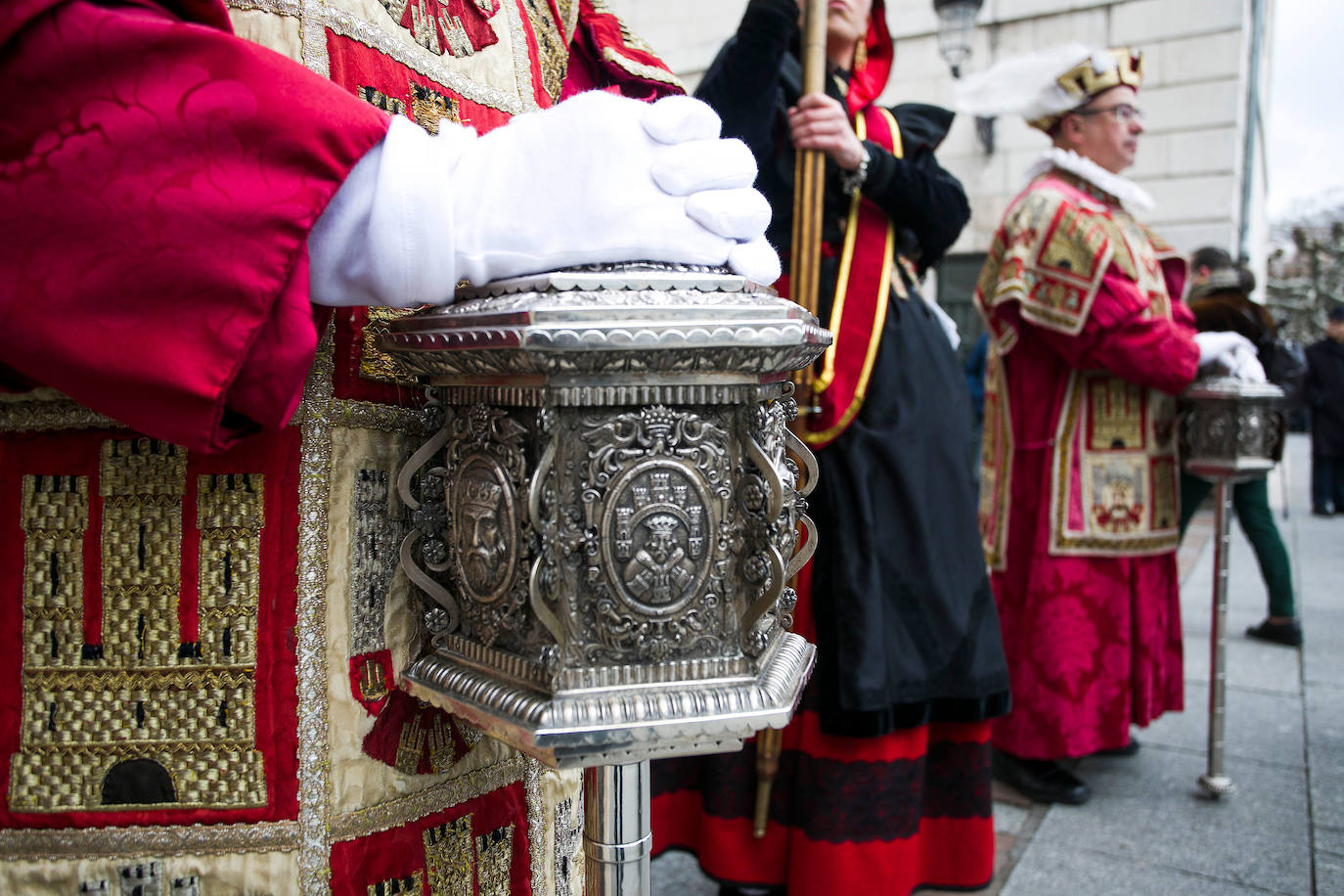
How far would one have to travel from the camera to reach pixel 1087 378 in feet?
9.61

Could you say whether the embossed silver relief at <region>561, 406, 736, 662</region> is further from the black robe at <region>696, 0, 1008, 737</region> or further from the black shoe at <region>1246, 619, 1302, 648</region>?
the black shoe at <region>1246, 619, 1302, 648</region>

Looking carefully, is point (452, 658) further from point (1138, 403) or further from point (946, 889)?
point (1138, 403)

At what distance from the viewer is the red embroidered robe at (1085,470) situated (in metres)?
2.76

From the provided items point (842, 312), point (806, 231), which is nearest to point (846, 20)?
point (806, 231)

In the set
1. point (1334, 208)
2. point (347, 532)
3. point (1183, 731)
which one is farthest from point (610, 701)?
point (1334, 208)

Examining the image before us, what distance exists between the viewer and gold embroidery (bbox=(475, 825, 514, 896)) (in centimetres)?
97

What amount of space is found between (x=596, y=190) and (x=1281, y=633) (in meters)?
4.90

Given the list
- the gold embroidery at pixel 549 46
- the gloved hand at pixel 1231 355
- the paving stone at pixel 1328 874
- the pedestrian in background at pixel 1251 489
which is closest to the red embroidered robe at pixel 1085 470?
the gloved hand at pixel 1231 355

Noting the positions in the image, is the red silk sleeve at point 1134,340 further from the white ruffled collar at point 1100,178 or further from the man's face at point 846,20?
the man's face at point 846,20

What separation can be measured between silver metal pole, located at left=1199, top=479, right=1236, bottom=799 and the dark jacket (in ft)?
25.5

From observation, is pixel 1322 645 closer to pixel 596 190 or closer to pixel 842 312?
pixel 842 312

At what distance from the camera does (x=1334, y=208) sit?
77.8ft

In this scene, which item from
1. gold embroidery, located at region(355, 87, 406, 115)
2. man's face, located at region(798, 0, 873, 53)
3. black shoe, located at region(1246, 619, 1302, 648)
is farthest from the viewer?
black shoe, located at region(1246, 619, 1302, 648)

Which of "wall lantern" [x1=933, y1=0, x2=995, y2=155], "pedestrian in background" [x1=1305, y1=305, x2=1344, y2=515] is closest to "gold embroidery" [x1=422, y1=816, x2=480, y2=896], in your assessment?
"wall lantern" [x1=933, y1=0, x2=995, y2=155]
